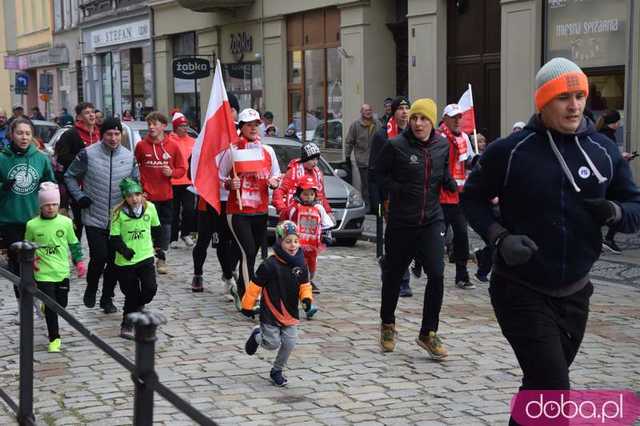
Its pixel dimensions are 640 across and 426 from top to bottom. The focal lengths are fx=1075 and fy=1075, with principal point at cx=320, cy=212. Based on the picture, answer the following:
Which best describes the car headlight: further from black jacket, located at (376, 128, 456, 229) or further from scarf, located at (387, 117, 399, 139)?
black jacket, located at (376, 128, 456, 229)

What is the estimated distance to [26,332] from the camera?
5719 mm

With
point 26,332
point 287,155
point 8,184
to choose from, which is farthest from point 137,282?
point 287,155

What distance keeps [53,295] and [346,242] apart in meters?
7.47

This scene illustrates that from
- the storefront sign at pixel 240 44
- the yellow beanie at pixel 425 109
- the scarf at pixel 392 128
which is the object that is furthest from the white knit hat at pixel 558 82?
the storefront sign at pixel 240 44

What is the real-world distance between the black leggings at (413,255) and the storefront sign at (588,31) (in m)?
9.52

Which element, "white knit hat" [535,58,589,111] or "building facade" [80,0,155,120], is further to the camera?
"building facade" [80,0,155,120]

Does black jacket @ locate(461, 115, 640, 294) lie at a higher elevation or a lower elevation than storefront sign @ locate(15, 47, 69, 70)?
lower

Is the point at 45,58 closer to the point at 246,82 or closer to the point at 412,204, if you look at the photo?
the point at 246,82

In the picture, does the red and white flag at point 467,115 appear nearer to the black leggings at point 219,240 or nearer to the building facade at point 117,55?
the black leggings at point 219,240

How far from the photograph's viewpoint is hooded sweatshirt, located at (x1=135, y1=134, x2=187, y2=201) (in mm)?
12180

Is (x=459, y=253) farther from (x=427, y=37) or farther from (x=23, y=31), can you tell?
(x=23, y=31)

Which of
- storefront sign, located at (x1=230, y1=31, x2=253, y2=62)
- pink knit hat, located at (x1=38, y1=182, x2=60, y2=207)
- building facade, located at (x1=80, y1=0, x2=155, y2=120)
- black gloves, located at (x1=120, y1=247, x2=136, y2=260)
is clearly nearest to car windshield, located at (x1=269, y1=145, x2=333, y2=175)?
black gloves, located at (x1=120, y1=247, x2=136, y2=260)

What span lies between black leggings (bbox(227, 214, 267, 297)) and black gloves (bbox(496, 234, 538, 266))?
207 inches

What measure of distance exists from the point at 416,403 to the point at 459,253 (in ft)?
15.1
